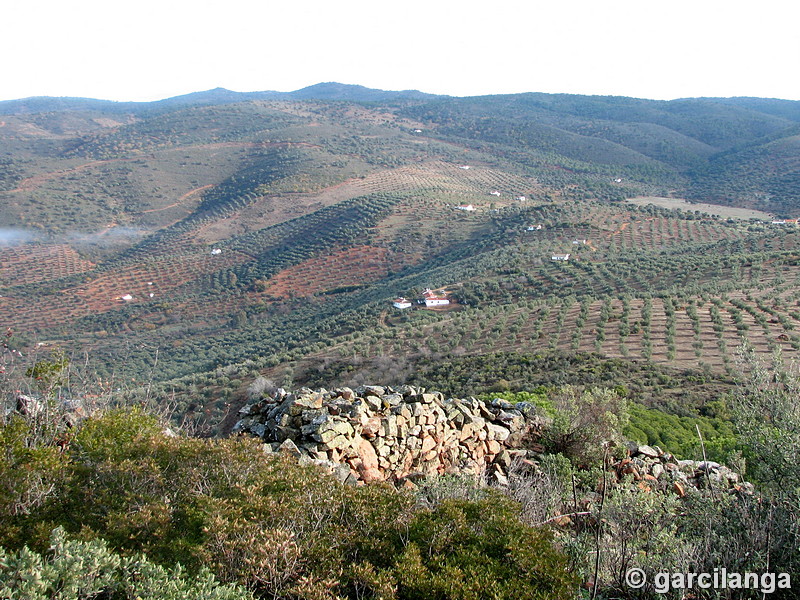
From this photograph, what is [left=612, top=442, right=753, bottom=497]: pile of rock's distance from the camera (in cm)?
803

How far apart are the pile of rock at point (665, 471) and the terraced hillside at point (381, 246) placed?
7.18 meters

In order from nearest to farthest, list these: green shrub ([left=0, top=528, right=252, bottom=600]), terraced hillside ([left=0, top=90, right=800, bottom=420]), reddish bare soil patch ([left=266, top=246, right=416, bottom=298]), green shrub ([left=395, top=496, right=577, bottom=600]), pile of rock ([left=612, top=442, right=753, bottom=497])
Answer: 1. green shrub ([left=0, top=528, right=252, bottom=600])
2. green shrub ([left=395, top=496, right=577, bottom=600])
3. pile of rock ([left=612, top=442, right=753, bottom=497])
4. terraced hillside ([left=0, top=90, right=800, bottom=420])
5. reddish bare soil patch ([left=266, top=246, right=416, bottom=298])

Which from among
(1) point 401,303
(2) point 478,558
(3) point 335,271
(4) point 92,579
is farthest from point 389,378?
(3) point 335,271

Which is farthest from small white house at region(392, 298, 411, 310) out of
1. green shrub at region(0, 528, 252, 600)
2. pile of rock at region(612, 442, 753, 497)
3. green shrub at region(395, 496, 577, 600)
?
green shrub at region(0, 528, 252, 600)

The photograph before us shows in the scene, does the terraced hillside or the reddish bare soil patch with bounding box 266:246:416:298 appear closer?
the terraced hillside

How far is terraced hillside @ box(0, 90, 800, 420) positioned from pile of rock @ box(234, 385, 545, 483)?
410cm

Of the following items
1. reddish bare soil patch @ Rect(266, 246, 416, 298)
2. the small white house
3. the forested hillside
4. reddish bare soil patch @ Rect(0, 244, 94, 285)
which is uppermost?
the forested hillside

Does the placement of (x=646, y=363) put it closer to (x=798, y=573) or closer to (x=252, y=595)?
(x=798, y=573)

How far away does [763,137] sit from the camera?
113375mm

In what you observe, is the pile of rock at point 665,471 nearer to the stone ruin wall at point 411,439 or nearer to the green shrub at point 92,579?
the stone ruin wall at point 411,439

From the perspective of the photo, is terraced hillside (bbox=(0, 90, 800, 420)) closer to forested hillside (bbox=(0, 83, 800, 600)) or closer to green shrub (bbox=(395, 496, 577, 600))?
forested hillside (bbox=(0, 83, 800, 600))

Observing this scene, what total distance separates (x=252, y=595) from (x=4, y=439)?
3232 mm

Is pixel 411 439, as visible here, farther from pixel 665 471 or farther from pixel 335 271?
pixel 335 271

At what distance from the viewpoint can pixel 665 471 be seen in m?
8.80
